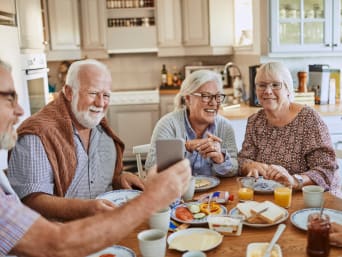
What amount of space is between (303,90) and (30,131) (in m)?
2.75

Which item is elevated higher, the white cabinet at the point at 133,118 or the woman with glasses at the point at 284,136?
the woman with glasses at the point at 284,136

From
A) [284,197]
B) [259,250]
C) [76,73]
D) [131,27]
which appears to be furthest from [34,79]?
[259,250]

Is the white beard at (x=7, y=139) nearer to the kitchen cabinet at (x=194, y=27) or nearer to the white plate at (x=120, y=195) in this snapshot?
the white plate at (x=120, y=195)

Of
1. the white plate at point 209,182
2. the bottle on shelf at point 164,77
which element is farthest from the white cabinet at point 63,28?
the white plate at point 209,182

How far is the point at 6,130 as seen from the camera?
1.22 metres

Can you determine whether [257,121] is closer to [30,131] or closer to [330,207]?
[330,207]

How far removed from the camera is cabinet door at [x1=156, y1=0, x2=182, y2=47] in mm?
5207

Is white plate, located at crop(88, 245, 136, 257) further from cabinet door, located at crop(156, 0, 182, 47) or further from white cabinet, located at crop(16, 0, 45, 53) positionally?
cabinet door, located at crop(156, 0, 182, 47)

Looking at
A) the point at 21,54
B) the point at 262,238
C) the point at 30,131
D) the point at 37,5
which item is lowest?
the point at 262,238

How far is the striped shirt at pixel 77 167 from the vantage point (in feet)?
5.71

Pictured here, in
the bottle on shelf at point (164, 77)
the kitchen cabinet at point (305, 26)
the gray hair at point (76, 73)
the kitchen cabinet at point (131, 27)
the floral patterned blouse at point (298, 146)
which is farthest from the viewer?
the bottle on shelf at point (164, 77)

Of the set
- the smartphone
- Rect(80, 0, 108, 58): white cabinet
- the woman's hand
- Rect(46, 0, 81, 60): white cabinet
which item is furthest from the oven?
the woman's hand

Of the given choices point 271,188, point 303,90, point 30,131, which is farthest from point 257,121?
point 303,90

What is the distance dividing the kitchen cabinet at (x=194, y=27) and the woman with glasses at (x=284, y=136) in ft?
8.90
